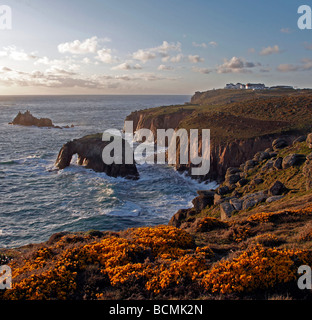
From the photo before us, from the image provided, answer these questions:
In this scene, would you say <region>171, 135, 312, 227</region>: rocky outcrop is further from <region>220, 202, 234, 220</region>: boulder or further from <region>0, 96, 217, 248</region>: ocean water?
<region>0, 96, 217, 248</region>: ocean water

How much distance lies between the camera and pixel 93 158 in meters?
53.9

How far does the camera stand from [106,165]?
51.6m

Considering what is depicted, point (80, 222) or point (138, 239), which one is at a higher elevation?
point (138, 239)

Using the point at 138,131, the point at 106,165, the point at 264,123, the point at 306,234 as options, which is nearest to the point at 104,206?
the point at 106,165

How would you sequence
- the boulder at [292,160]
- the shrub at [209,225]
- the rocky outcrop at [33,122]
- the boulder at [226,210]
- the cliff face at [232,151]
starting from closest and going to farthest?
the shrub at [209,225] < the boulder at [226,210] < the boulder at [292,160] < the cliff face at [232,151] < the rocky outcrop at [33,122]

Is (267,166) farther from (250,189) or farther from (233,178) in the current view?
(250,189)

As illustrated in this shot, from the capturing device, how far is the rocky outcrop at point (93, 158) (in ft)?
165

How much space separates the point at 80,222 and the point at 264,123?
4055 cm

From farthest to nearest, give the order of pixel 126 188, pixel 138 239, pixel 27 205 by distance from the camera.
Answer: pixel 126 188
pixel 27 205
pixel 138 239

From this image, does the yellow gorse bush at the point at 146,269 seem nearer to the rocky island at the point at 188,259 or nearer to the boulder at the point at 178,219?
the rocky island at the point at 188,259

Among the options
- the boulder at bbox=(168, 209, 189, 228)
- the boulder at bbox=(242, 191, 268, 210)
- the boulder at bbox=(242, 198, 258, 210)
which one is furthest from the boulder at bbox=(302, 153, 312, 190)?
the boulder at bbox=(168, 209, 189, 228)

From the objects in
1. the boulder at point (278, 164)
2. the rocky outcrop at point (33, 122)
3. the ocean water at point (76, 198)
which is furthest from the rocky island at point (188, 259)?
the rocky outcrop at point (33, 122)

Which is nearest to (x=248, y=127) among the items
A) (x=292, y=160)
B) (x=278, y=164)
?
(x=278, y=164)
